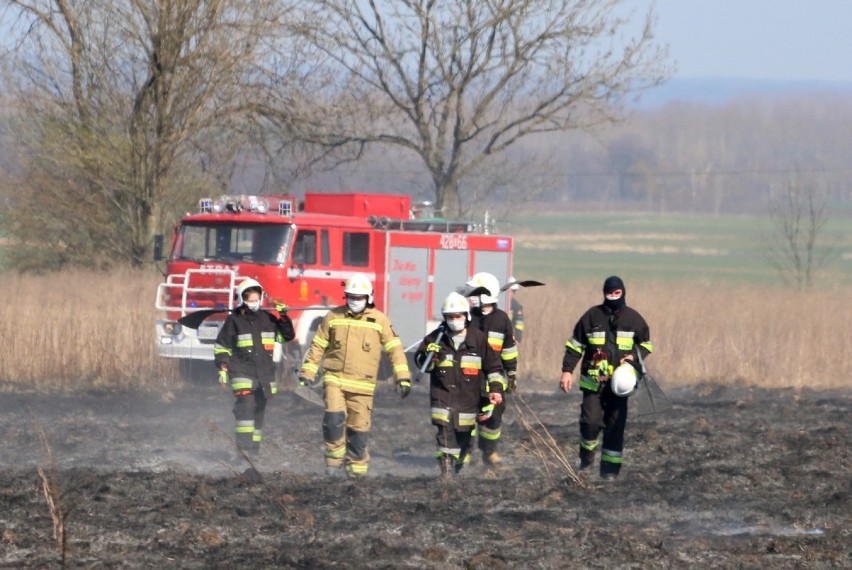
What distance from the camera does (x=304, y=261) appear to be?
48.9 feet

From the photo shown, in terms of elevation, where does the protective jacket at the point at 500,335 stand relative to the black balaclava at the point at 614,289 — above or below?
below

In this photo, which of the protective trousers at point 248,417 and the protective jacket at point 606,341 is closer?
the protective jacket at point 606,341

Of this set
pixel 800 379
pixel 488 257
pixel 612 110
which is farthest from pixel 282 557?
pixel 612 110

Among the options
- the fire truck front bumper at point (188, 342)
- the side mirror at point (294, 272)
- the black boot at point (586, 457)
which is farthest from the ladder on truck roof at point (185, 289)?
the black boot at point (586, 457)

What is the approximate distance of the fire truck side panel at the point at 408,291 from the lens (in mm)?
16109

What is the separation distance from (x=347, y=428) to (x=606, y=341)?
6.44 ft

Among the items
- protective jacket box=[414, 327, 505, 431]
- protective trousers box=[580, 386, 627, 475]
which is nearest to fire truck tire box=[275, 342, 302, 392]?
protective jacket box=[414, 327, 505, 431]

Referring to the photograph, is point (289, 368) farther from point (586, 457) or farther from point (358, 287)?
point (586, 457)

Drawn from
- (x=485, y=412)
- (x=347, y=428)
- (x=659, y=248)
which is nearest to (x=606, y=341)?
(x=485, y=412)

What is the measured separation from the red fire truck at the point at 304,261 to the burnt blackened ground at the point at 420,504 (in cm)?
253

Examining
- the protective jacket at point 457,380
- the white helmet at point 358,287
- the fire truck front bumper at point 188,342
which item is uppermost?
the white helmet at point 358,287

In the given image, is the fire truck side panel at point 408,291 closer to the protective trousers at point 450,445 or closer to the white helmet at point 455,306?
the protective trousers at point 450,445

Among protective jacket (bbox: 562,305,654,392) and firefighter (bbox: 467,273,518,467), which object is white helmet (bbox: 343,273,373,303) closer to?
firefighter (bbox: 467,273,518,467)

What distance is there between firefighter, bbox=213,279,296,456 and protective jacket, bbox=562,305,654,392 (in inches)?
97.4
